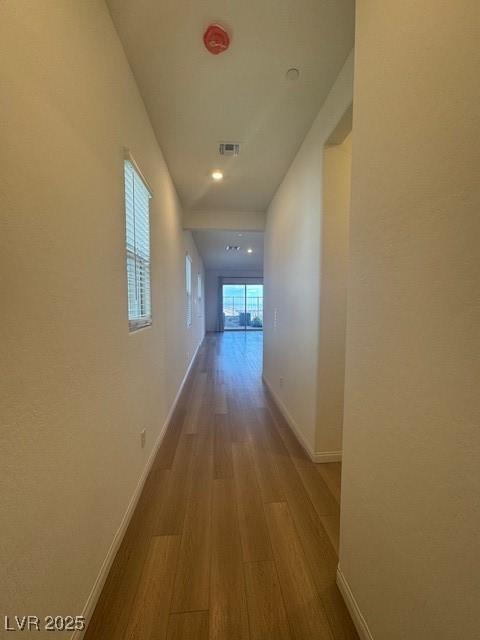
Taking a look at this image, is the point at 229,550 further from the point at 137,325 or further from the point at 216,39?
the point at 216,39

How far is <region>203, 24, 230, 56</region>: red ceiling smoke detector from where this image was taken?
4.49 feet

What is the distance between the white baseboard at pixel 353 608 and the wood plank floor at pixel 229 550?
0.04 metres

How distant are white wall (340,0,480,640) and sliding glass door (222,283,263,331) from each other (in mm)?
10775

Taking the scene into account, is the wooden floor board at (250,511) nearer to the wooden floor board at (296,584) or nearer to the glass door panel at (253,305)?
the wooden floor board at (296,584)

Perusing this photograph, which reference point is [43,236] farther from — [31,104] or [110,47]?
[110,47]

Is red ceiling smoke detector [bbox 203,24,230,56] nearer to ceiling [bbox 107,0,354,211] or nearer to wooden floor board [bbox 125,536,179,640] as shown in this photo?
ceiling [bbox 107,0,354,211]

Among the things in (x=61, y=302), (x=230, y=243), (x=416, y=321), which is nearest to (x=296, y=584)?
(x=416, y=321)

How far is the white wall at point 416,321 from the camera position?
23.6 inches

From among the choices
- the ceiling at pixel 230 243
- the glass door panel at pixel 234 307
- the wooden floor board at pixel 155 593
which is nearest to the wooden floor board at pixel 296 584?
the wooden floor board at pixel 155 593

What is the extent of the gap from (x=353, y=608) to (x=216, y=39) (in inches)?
110

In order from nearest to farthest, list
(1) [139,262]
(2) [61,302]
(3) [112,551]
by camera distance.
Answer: (2) [61,302] → (3) [112,551] → (1) [139,262]

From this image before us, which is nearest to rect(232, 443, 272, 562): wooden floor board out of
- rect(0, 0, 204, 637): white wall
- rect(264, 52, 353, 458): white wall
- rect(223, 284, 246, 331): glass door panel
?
rect(264, 52, 353, 458): white wall

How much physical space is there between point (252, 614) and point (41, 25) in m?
2.30

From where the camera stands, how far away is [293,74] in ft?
5.38
